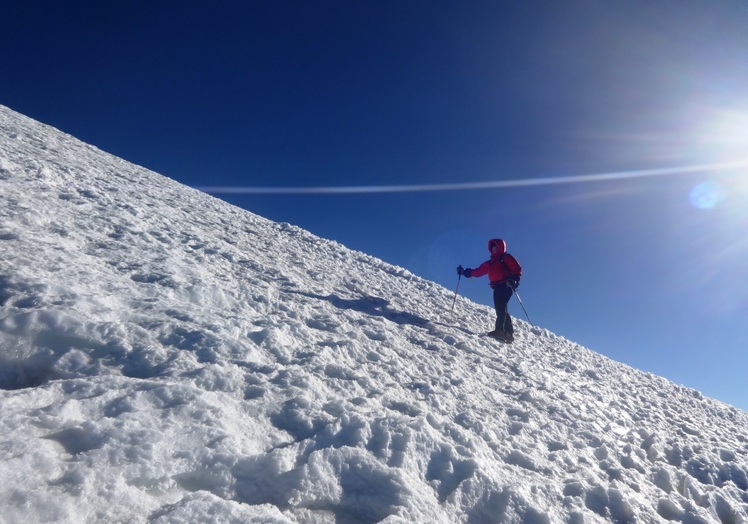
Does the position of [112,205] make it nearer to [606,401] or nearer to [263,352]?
[263,352]

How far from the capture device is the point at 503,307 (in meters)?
10.0

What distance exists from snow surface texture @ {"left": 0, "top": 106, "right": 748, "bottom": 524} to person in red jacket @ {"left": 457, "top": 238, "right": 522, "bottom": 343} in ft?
2.77

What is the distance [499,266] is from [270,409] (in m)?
7.65

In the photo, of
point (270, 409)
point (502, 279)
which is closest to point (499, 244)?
point (502, 279)

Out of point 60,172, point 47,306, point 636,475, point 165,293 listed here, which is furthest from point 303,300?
point 60,172

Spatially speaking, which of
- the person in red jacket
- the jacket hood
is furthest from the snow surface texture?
the jacket hood

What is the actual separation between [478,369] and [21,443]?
19.9ft

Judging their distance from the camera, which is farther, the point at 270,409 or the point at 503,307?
the point at 503,307

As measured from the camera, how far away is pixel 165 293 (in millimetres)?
5852

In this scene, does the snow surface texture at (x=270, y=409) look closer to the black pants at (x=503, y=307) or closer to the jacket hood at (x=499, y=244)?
the black pants at (x=503, y=307)

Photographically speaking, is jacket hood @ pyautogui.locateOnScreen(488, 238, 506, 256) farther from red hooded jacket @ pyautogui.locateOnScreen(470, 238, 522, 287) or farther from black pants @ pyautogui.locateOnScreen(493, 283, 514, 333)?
black pants @ pyautogui.locateOnScreen(493, 283, 514, 333)

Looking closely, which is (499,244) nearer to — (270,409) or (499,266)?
(499,266)

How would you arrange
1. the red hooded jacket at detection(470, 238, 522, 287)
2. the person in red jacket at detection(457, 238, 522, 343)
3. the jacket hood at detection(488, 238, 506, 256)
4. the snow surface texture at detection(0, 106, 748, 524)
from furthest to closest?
the jacket hood at detection(488, 238, 506, 256) → the red hooded jacket at detection(470, 238, 522, 287) → the person in red jacket at detection(457, 238, 522, 343) → the snow surface texture at detection(0, 106, 748, 524)

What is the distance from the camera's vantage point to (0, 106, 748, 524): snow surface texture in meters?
3.00
